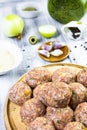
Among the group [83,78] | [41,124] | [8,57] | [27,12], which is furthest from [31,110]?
[27,12]

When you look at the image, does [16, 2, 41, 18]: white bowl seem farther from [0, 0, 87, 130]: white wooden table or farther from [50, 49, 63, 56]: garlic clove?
[50, 49, 63, 56]: garlic clove

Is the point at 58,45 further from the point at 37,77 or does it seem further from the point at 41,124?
the point at 41,124

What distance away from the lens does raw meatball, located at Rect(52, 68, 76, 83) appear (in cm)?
88

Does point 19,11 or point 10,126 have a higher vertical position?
point 19,11

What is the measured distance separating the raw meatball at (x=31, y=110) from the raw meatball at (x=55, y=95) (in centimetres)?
2

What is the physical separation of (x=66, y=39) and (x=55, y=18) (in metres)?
0.18

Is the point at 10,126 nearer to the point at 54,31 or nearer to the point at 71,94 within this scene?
the point at 71,94

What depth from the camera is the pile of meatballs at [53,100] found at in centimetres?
77

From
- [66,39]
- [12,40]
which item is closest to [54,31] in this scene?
[66,39]

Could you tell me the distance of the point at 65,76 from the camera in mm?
884

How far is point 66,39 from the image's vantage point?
136 centimetres

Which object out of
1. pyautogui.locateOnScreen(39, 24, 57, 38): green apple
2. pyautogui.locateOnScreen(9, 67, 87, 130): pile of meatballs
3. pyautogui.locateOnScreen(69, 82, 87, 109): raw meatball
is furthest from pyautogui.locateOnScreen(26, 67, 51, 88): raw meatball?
pyautogui.locateOnScreen(39, 24, 57, 38): green apple

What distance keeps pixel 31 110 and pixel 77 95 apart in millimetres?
138

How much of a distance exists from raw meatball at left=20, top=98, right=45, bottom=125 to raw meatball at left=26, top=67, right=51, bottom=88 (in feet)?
0.28
